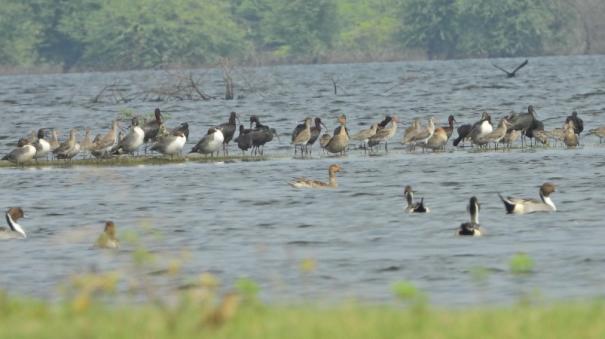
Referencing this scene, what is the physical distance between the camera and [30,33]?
7249 inches

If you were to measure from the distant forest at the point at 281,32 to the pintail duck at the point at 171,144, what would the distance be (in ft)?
416

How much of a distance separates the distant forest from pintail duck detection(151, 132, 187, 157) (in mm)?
126862

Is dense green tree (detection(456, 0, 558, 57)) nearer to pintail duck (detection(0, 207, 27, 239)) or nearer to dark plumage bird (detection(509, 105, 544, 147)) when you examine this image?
dark plumage bird (detection(509, 105, 544, 147))

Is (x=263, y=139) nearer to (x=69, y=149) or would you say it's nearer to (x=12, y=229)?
(x=69, y=149)

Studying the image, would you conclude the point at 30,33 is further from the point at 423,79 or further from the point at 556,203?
the point at 556,203

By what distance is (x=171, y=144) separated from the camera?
3859 cm

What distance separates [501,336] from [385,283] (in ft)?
24.2

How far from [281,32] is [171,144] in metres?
Result: 154

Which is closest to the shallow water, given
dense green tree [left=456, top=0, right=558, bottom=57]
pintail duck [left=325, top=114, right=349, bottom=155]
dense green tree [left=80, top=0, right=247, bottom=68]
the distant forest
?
pintail duck [left=325, top=114, right=349, bottom=155]

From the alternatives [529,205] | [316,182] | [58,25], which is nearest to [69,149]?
[316,182]

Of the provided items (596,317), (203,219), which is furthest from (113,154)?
(596,317)

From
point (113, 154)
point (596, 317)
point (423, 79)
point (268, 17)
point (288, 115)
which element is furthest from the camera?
point (268, 17)

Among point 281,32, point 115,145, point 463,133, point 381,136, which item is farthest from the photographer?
point 281,32

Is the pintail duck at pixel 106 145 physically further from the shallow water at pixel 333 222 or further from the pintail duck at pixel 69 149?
the shallow water at pixel 333 222
